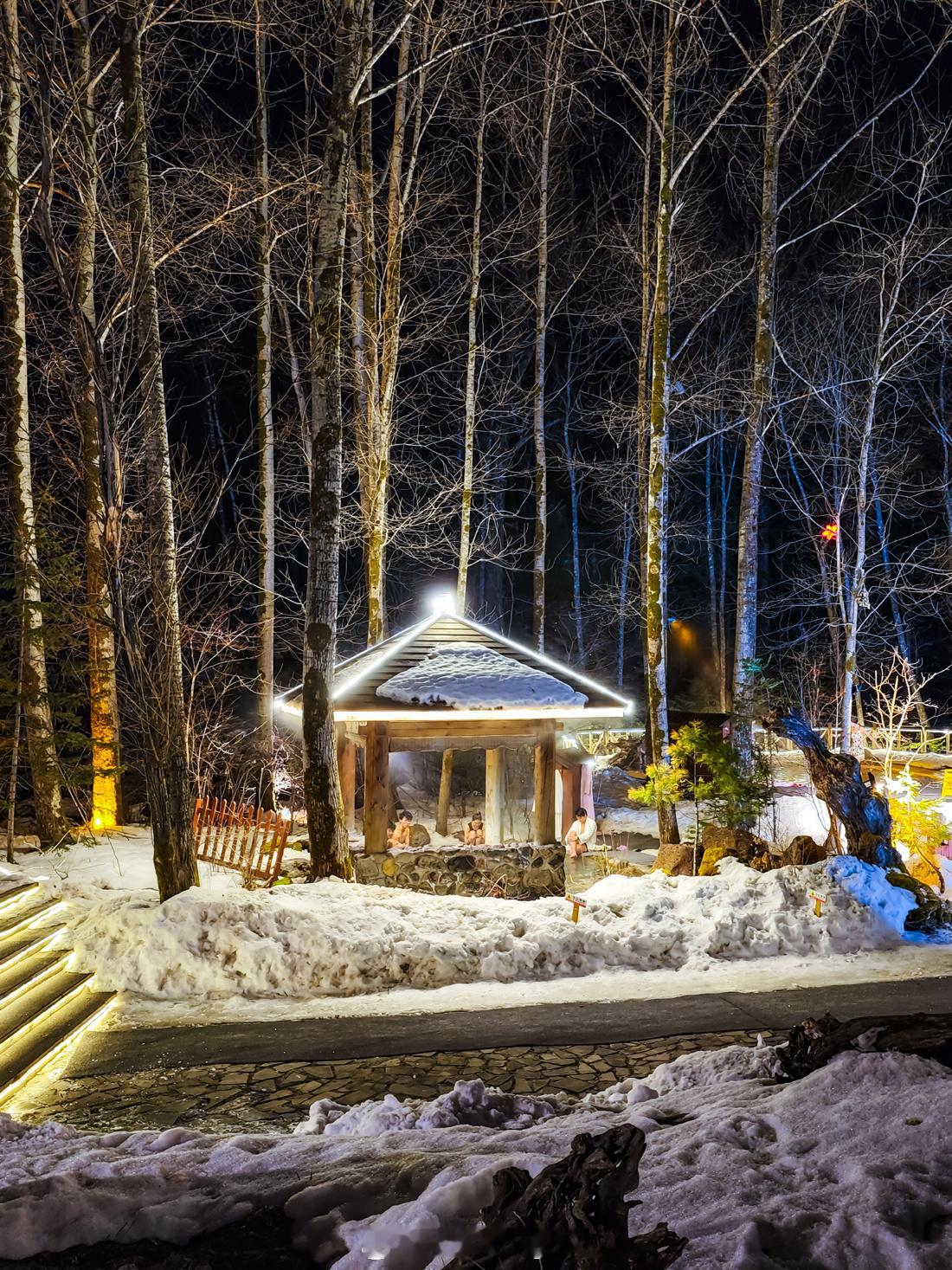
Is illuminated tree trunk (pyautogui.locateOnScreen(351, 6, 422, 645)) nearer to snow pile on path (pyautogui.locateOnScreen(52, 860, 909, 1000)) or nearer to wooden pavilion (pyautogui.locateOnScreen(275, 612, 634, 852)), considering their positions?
wooden pavilion (pyautogui.locateOnScreen(275, 612, 634, 852))

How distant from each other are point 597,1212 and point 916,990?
20.8 ft

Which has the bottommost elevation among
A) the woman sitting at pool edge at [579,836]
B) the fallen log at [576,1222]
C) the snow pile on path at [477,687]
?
the woman sitting at pool edge at [579,836]

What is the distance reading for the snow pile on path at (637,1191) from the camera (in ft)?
9.93

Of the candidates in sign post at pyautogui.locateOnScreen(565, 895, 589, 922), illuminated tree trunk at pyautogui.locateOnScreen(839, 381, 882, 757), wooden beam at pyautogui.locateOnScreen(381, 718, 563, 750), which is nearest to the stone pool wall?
wooden beam at pyautogui.locateOnScreen(381, 718, 563, 750)

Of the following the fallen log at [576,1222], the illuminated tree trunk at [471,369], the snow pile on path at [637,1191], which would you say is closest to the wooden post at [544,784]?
the illuminated tree trunk at [471,369]

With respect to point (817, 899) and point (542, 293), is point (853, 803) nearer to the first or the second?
point (817, 899)

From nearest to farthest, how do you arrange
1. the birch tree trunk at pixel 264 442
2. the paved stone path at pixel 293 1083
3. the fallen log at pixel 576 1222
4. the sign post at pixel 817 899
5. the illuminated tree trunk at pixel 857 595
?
1. the fallen log at pixel 576 1222
2. the paved stone path at pixel 293 1083
3. the sign post at pixel 817 899
4. the birch tree trunk at pixel 264 442
5. the illuminated tree trunk at pixel 857 595

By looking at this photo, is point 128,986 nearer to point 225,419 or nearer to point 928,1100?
point 928,1100

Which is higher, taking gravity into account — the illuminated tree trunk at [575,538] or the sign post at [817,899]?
the illuminated tree trunk at [575,538]

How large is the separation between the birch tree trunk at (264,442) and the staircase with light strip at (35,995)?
907 cm

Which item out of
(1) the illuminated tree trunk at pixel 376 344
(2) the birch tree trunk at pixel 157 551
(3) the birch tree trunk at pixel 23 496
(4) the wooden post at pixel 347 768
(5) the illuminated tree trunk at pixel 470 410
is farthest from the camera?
(5) the illuminated tree trunk at pixel 470 410

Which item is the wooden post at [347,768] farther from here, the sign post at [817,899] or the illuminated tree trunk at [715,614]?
the illuminated tree trunk at [715,614]

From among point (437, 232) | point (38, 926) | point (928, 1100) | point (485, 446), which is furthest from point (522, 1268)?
point (485, 446)

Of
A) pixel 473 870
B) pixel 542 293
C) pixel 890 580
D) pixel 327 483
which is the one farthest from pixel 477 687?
pixel 890 580
